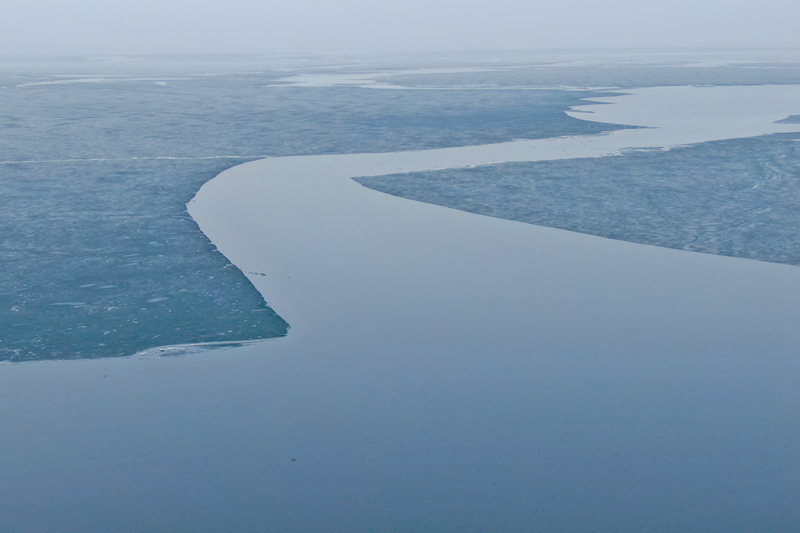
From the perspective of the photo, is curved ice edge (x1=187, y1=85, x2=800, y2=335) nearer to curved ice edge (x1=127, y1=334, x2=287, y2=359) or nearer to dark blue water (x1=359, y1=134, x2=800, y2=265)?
curved ice edge (x1=127, y1=334, x2=287, y2=359)

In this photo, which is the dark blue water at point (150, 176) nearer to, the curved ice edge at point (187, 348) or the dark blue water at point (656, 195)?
the curved ice edge at point (187, 348)

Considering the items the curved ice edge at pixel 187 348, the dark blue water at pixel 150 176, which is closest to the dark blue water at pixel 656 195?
the dark blue water at pixel 150 176

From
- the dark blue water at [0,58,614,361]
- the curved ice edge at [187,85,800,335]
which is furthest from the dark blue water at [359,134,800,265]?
the dark blue water at [0,58,614,361]

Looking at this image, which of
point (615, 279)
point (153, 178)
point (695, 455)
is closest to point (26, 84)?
point (153, 178)

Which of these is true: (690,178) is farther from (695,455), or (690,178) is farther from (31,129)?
(31,129)

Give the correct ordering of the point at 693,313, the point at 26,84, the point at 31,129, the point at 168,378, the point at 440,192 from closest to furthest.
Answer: the point at 168,378 → the point at 693,313 → the point at 440,192 → the point at 31,129 → the point at 26,84

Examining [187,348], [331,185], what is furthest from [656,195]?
[187,348]

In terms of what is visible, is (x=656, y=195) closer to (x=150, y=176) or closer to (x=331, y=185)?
(x=331, y=185)
